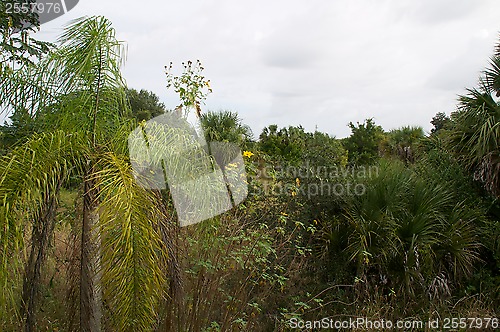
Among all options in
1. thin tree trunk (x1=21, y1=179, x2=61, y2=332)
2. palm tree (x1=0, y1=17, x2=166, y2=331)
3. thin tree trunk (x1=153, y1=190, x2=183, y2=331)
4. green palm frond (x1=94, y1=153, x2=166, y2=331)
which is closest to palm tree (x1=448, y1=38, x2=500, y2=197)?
thin tree trunk (x1=153, y1=190, x2=183, y2=331)

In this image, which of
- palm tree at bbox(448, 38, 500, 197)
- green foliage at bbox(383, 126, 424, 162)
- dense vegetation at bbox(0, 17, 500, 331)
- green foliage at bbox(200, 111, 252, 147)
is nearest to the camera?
dense vegetation at bbox(0, 17, 500, 331)

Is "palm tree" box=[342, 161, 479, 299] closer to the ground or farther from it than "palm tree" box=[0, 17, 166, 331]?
closer to the ground

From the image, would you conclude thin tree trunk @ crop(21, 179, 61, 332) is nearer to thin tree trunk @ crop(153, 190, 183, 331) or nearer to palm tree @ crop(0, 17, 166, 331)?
palm tree @ crop(0, 17, 166, 331)

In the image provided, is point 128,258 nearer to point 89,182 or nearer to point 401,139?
point 89,182

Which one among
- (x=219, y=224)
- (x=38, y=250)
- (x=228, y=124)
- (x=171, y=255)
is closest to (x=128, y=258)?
(x=171, y=255)

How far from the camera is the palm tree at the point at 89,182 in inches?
106

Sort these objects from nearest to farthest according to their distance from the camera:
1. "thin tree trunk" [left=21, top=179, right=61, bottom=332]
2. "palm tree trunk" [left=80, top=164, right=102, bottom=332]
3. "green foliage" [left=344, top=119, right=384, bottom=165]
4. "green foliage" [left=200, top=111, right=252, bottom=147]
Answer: "thin tree trunk" [left=21, top=179, right=61, bottom=332], "palm tree trunk" [left=80, top=164, right=102, bottom=332], "green foliage" [left=200, top=111, right=252, bottom=147], "green foliage" [left=344, top=119, right=384, bottom=165]

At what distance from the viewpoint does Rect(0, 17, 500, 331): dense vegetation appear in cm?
280

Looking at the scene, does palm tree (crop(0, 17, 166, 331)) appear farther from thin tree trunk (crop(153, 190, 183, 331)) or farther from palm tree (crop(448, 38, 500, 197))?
palm tree (crop(448, 38, 500, 197))

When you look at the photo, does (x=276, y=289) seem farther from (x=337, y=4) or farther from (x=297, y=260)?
(x=337, y=4)

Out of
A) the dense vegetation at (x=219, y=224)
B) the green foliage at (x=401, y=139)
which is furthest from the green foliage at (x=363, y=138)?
the dense vegetation at (x=219, y=224)

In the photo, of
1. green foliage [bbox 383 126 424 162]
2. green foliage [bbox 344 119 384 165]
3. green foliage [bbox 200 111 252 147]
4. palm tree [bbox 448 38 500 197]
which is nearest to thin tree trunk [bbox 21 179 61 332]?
green foliage [bbox 200 111 252 147]

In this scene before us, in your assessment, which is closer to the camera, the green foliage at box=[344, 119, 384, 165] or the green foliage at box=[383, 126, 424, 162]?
the green foliage at box=[383, 126, 424, 162]

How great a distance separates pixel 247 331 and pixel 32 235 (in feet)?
7.19
